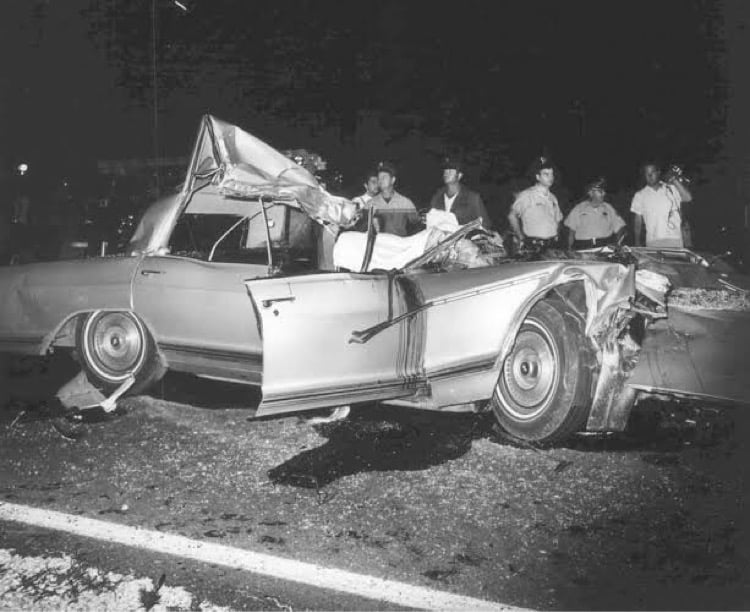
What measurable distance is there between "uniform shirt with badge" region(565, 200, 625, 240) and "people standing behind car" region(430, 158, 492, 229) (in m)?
1.26

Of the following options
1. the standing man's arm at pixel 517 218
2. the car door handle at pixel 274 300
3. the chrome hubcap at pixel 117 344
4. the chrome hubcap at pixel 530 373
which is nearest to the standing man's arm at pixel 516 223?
the standing man's arm at pixel 517 218

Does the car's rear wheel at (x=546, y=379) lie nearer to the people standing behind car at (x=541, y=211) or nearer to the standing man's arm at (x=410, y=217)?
the people standing behind car at (x=541, y=211)

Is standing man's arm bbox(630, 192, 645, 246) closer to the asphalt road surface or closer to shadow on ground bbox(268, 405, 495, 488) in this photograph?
the asphalt road surface

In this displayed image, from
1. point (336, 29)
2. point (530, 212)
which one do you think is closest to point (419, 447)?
point (530, 212)

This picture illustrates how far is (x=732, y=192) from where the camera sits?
13680mm

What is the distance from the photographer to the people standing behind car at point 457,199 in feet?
23.5

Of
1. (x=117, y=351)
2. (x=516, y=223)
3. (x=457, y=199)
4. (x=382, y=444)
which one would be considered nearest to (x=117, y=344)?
(x=117, y=351)

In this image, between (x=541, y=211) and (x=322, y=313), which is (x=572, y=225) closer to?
(x=541, y=211)

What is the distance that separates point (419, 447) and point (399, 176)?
1121 cm

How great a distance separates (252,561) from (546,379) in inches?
89.9

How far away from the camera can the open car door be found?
4.13 meters

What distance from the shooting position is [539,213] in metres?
7.33

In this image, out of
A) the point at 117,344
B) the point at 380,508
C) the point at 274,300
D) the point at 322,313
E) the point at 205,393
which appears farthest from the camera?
the point at 205,393

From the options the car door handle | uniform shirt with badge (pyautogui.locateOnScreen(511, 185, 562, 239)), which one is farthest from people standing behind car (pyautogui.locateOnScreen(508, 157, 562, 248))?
the car door handle
